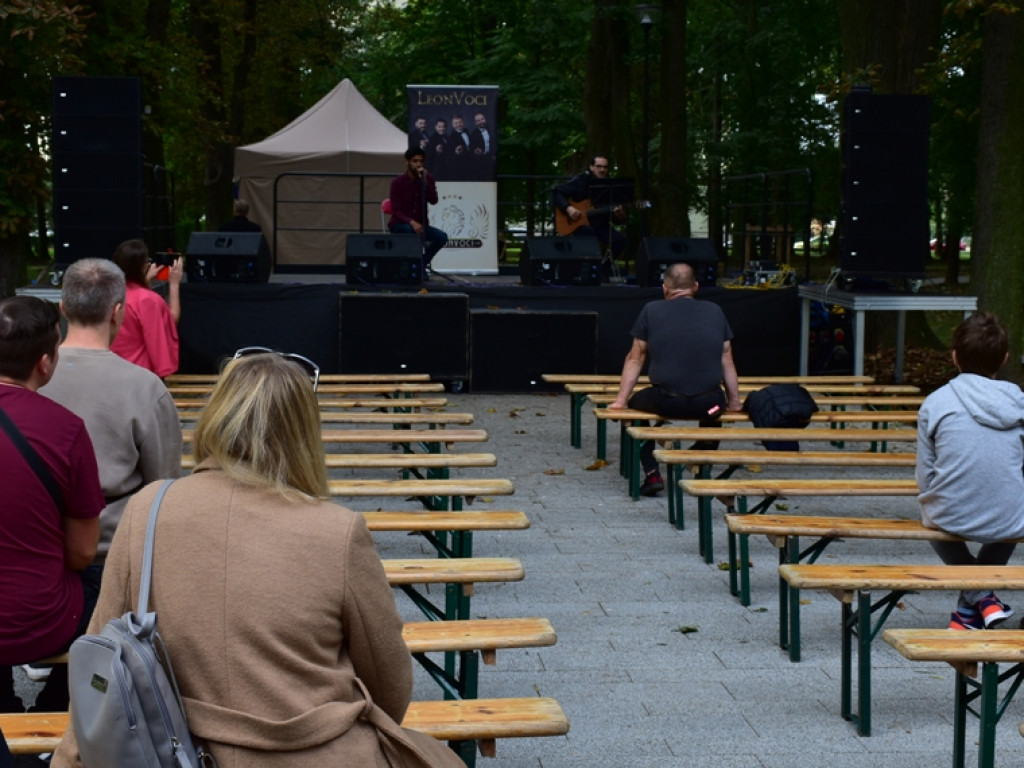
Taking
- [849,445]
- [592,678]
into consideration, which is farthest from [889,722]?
[849,445]

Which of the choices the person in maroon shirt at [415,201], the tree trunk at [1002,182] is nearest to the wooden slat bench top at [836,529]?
the tree trunk at [1002,182]

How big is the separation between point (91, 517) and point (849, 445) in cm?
814

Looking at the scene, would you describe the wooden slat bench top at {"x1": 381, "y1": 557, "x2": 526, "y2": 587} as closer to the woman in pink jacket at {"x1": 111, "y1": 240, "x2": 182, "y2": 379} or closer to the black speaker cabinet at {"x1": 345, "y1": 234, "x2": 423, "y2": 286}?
the woman in pink jacket at {"x1": 111, "y1": 240, "x2": 182, "y2": 379}

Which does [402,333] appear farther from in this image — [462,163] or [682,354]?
[462,163]

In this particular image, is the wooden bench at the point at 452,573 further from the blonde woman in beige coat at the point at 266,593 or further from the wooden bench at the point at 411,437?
the wooden bench at the point at 411,437

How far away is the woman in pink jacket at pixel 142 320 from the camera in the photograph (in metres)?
8.15

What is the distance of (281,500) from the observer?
2.67 meters

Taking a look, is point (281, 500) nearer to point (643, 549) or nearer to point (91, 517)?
point (91, 517)

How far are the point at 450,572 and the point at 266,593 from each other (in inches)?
92.7

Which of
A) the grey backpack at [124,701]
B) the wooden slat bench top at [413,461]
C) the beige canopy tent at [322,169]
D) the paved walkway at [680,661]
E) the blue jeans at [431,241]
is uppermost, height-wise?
the beige canopy tent at [322,169]

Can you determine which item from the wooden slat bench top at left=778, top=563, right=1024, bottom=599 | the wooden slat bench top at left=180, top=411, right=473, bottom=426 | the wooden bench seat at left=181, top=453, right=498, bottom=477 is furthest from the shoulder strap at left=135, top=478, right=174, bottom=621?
the wooden slat bench top at left=180, top=411, right=473, bottom=426

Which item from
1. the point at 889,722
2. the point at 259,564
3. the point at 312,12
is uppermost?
the point at 312,12

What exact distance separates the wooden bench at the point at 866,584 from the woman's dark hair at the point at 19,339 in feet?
8.21

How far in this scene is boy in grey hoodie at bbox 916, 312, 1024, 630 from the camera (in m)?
5.59
